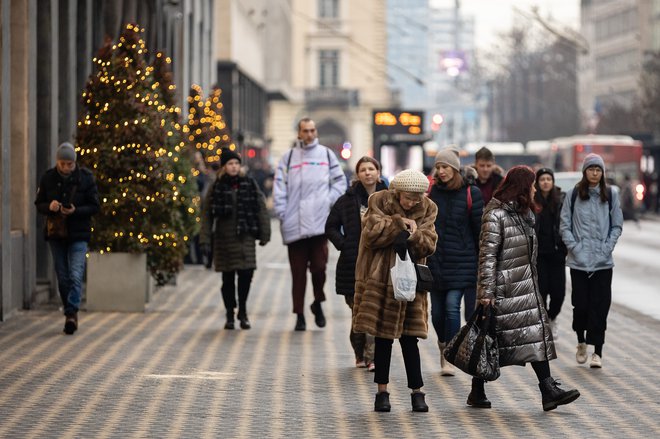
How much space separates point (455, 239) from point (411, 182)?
2008 mm

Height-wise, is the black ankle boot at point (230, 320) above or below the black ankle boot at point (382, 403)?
above

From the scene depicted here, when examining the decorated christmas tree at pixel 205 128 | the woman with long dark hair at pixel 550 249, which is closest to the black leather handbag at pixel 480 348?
the woman with long dark hair at pixel 550 249

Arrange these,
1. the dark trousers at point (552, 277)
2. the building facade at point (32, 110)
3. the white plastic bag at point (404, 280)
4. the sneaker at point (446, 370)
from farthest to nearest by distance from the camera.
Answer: the building facade at point (32, 110) < the dark trousers at point (552, 277) < the sneaker at point (446, 370) < the white plastic bag at point (404, 280)

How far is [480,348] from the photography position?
11.2 meters

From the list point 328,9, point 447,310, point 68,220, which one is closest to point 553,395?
point 447,310

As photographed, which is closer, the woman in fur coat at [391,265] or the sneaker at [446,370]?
the woman in fur coat at [391,265]

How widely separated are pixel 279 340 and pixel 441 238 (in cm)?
328

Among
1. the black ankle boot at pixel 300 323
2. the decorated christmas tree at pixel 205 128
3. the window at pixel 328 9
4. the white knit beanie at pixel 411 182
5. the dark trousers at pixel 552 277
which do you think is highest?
the window at pixel 328 9

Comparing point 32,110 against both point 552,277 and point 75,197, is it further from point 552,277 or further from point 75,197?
point 552,277

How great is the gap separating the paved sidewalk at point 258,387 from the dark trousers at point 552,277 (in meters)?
0.58

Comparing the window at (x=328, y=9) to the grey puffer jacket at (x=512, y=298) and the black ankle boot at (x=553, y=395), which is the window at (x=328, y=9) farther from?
the black ankle boot at (x=553, y=395)

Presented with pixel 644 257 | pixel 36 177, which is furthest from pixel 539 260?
pixel 644 257

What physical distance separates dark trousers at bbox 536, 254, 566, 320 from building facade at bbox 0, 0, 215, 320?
5.31m

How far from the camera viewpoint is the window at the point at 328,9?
127250 millimetres
